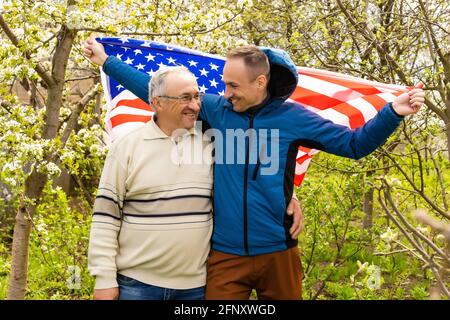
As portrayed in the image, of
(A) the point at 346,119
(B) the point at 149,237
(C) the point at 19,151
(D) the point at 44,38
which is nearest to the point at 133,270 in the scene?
(B) the point at 149,237

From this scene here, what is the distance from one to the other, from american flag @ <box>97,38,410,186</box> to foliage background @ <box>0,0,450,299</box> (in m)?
0.43

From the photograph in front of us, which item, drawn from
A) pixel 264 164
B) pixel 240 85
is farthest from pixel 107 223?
pixel 240 85

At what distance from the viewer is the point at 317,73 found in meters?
→ 3.66

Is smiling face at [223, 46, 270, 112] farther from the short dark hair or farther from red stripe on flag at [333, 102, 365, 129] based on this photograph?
red stripe on flag at [333, 102, 365, 129]

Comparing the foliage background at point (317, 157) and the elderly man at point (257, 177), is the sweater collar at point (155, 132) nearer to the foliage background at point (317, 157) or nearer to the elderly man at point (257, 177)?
the elderly man at point (257, 177)

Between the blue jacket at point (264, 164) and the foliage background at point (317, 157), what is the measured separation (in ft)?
2.48

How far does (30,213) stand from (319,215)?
2396 millimetres

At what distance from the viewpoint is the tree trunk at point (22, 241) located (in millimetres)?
4980

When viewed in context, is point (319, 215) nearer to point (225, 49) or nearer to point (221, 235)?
point (225, 49)

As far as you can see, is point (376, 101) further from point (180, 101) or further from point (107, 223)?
point (107, 223)

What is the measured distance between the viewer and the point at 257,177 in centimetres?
271

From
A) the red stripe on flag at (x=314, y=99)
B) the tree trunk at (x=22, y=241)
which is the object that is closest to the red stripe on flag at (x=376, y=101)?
the red stripe on flag at (x=314, y=99)

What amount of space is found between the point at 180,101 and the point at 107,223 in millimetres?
630
